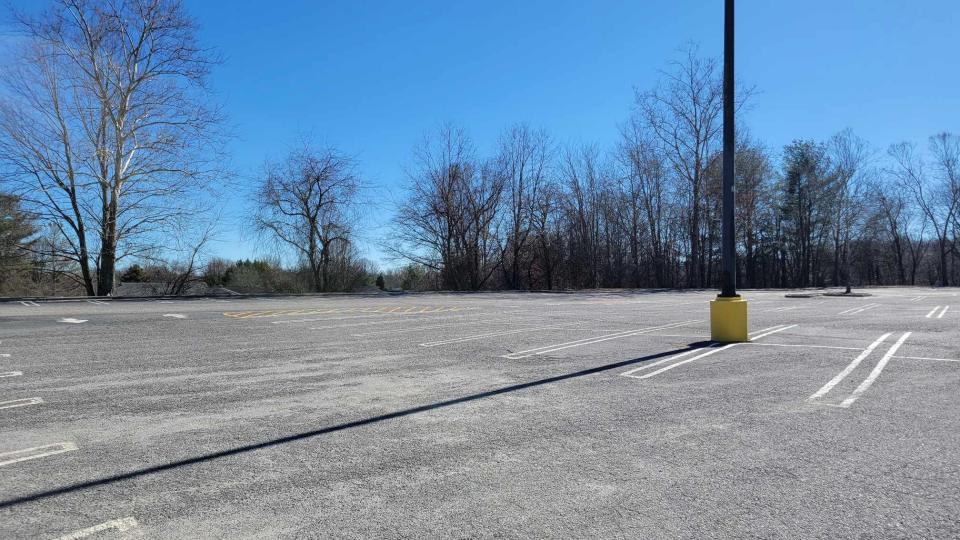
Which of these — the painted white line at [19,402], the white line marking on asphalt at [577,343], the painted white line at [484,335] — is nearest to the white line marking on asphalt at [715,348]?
the white line marking on asphalt at [577,343]

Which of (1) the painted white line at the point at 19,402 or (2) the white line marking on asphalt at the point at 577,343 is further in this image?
(2) the white line marking on asphalt at the point at 577,343

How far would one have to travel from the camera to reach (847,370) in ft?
21.4

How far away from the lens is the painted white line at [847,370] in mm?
5324

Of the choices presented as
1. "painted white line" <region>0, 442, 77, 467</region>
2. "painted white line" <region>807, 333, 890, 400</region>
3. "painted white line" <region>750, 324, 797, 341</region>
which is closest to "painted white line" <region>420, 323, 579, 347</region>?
"painted white line" <region>750, 324, 797, 341</region>

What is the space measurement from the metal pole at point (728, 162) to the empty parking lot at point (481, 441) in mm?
1357

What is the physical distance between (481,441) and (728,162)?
7589 millimetres

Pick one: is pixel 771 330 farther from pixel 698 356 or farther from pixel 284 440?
pixel 284 440

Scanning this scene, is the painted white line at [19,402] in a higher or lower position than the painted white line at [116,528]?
higher

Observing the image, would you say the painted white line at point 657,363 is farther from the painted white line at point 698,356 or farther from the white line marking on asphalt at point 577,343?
the white line marking on asphalt at point 577,343

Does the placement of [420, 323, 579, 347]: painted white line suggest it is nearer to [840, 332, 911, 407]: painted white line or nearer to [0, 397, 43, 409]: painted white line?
[0, 397, 43, 409]: painted white line

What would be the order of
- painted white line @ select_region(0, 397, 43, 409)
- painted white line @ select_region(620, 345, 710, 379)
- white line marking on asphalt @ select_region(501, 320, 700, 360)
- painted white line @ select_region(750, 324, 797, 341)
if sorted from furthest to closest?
1. painted white line @ select_region(750, 324, 797, 341)
2. white line marking on asphalt @ select_region(501, 320, 700, 360)
3. painted white line @ select_region(620, 345, 710, 379)
4. painted white line @ select_region(0, 397, 43, 409)

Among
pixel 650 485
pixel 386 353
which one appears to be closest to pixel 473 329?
pixel 386 353

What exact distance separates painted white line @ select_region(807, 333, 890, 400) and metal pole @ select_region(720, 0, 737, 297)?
6.80 ft

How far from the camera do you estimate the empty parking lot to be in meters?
2.70
